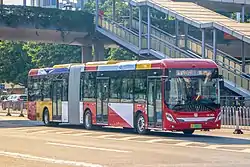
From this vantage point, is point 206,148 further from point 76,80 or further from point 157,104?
point 76,80

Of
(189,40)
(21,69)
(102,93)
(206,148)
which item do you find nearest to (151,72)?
(102,93)

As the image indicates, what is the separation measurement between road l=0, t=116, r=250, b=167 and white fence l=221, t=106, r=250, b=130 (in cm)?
329

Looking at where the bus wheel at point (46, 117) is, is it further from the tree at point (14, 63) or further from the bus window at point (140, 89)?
the tree at point (14, 63)

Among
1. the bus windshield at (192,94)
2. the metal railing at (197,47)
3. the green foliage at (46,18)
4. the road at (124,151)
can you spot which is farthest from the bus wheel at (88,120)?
the green foliage at (46,18)

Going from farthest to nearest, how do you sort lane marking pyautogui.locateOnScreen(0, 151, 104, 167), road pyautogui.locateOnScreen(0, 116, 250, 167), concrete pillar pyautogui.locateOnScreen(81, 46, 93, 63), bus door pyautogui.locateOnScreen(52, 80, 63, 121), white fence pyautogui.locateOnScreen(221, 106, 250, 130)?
concrete pillar pyautogui.locateOnScreen(81, 46, 93, 63) → bus door pyautogui.locateOnScreen(52, 80, 63, 121) → white fence pyautogui.locateOnScreen(221, 106, 250, 130) → road pyautogui.locateOnScreen(0, 116, 250, 167) → lane marking pyautogui.locateOnScreen(0, 151, 104, 167)

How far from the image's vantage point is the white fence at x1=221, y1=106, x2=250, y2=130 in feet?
97.2

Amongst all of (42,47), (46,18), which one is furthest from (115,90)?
(42,47)

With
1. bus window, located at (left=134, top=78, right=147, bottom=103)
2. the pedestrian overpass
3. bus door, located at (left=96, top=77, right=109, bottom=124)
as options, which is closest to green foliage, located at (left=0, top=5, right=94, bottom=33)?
the pedestrian overpass

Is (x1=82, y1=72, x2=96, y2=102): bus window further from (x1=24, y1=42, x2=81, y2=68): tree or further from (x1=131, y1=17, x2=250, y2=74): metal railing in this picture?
(x1=24, y1=42, x2=81, y2=68): tree

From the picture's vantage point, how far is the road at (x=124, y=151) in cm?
1616

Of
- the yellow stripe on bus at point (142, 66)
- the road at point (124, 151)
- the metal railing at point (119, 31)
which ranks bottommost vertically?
the road at point (124, 151)

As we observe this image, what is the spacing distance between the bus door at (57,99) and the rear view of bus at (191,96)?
998cm

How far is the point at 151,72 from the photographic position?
25922mm

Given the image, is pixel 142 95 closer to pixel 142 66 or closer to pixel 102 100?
pixel 142 66
